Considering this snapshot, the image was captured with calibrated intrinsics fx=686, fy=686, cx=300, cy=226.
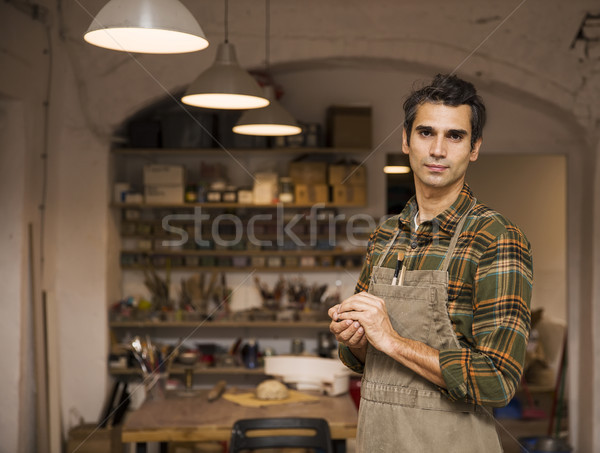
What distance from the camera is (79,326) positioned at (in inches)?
219

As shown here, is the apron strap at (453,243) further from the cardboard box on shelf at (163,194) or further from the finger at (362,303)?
the cardboard box on shelf at (163,194)

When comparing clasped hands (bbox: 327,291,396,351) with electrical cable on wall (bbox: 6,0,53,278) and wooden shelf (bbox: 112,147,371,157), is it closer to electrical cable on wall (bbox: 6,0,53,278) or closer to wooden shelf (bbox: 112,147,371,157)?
electrical cable on wall (bbox: 6,0,53,278)

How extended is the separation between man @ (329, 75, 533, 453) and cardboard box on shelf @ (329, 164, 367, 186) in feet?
12.9

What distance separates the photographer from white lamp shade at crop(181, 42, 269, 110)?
10.2 ft

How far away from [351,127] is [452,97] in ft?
13.3

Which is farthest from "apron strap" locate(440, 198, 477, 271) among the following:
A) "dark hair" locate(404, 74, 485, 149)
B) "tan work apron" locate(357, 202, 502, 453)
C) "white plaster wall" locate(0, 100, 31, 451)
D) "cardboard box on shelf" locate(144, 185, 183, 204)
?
"cardboard box on shelf" locate(144, 185, 183, 204)

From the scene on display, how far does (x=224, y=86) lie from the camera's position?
311 cm

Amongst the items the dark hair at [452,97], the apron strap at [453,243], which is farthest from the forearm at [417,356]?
the dark hair at [452,97]

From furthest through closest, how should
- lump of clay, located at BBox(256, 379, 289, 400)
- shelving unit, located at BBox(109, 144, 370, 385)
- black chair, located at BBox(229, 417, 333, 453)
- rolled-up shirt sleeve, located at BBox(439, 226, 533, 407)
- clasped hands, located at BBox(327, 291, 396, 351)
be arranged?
1. shelving unit, located at BBox(109, 144, 370, 385)
2. lump of clay, located at BBox(256, 379, 289, 400)
3. black chair, located at BBox(229, 417, 333, 453)
4. clasped hands, located at BBox(327, 291, 396, 351)
5. rolled-up shirt sleeve, located at BBox(439, 226, 533, 407)

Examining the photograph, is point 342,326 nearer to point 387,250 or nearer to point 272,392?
point 387,250

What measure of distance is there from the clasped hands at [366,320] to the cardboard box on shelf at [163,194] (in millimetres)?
4295

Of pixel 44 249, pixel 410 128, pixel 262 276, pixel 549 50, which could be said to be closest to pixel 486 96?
pixel 549 50

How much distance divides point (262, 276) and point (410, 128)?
4459mm

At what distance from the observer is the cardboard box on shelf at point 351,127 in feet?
18.5
